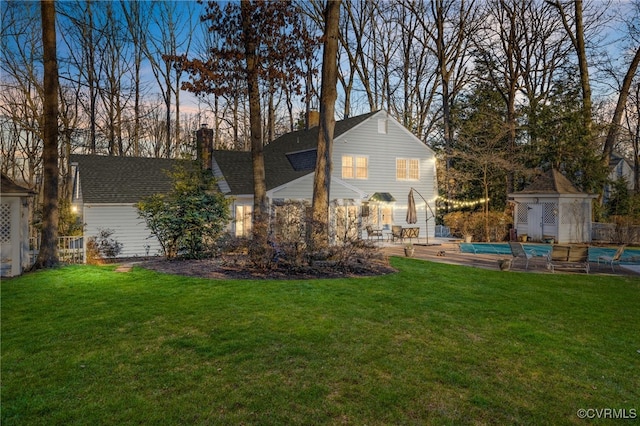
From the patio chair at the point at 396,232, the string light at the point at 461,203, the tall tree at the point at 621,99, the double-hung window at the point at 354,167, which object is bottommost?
the patio chair at the point at 396,232

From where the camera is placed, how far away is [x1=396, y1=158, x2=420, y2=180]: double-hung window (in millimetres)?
25609

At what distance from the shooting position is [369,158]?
24.6m

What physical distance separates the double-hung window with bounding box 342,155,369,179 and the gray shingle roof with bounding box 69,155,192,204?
29.3 feet

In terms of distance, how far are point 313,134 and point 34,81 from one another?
680 inches

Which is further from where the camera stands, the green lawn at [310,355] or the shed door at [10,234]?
the shed door at [10,234]

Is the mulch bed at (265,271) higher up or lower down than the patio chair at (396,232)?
lower down

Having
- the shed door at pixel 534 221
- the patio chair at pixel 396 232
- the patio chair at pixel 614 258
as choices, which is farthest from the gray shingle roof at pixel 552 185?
the patio chair at pixel 614 258

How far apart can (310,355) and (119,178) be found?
1968 cm

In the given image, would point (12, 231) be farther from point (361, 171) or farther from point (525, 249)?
point (525, 249)

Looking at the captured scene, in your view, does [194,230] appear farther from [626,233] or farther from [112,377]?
[626,233]

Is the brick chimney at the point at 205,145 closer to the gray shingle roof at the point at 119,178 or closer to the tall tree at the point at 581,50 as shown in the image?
the gray shingle roof at the point at 119,178

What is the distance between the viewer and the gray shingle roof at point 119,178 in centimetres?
2005

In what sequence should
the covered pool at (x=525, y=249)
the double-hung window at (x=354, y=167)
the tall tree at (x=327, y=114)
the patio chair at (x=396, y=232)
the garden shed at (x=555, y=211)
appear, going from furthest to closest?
the double-hung window at (x=354, y=167)
the garden shed at (x=555, y=211)
the patio chair at (x=396, y=232)
the covered pool at (x=525, y=249)
the tall tree at (x=327, y=114)

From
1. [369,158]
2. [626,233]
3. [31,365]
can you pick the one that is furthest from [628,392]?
[626,233]
